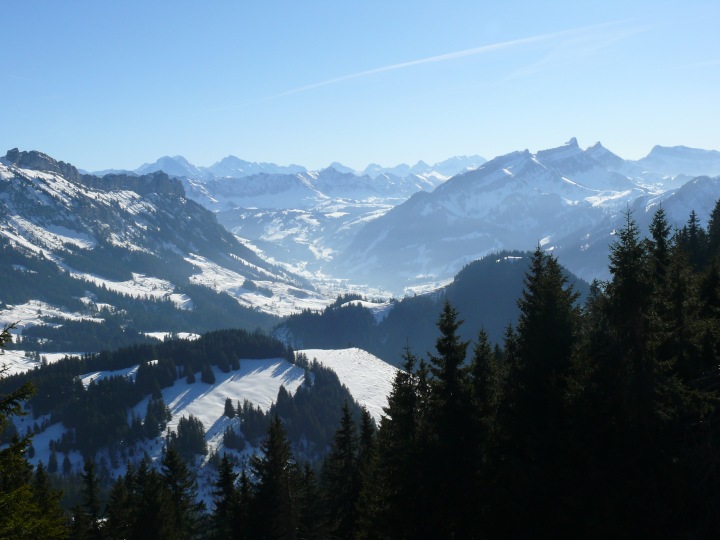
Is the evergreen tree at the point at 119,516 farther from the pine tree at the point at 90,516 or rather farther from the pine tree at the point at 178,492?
the pine tree at the point at 178,492

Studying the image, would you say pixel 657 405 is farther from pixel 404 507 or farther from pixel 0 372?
pixel 0 372

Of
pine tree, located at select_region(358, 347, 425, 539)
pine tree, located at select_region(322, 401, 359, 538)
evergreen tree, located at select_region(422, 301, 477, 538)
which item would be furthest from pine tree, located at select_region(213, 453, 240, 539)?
evergreen tree, located at select_region(422, 301, 477, 538)

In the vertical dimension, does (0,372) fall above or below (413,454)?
above

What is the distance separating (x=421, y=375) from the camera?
113 feet

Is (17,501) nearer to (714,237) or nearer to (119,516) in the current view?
(119,516)

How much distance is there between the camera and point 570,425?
2673 centimetres

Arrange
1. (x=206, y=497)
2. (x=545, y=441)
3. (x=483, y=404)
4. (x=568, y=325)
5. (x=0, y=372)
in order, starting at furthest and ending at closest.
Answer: (x=206, y=497), (x=483, y=404), (x=568, y=325), (x=545, y=441), (x=0, y=372)

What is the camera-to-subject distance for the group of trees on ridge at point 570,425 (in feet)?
80.0

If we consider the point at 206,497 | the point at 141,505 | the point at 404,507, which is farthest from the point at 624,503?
the point at 206,497

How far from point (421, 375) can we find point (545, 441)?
8.64 metres

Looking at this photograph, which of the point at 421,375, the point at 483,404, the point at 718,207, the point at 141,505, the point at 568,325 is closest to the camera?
the point at 568,325

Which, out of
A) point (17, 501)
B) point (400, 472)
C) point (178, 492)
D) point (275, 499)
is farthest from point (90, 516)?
point (17, 501)

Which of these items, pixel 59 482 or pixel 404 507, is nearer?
pixel 404 507

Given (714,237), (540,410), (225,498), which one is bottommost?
(225,498)
